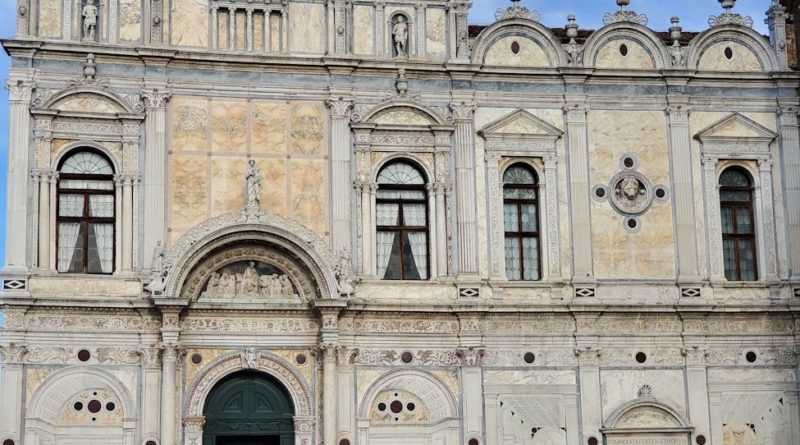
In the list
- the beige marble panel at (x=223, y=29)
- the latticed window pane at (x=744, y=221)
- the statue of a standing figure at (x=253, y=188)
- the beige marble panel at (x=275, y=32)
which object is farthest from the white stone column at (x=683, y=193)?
the beige marble panel at (x=223, y=29)

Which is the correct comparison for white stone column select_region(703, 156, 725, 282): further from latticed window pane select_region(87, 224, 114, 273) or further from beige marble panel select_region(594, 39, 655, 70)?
latticed window pane select_region(87, 224, 114, 273)

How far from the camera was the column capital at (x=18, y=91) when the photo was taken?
81.4 feet

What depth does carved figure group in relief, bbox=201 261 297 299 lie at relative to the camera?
82.6 ft

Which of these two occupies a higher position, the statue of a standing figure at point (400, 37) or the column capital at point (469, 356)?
the statue of a standing figure at point (400, 37)

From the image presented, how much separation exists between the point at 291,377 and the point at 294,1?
23.0ft

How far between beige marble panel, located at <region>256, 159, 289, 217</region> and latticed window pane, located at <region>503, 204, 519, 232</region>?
417 centimetres

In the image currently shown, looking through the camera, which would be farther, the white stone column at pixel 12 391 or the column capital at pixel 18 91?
the column capital at pixel 18 91

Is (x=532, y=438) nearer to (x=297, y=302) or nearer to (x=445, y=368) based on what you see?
(x=445, y=368)

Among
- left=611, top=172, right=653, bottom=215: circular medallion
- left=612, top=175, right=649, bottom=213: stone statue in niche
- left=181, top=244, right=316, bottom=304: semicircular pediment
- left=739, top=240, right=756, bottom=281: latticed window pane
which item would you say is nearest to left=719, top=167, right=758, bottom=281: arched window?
left=739, top=240, right=756, bottom=281: latticed window pane

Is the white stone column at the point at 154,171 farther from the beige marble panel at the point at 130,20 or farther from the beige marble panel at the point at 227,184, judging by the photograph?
the beige marble panel at the point at 130,20

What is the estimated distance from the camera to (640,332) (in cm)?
2617

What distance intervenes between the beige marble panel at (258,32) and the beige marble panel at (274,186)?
219cm

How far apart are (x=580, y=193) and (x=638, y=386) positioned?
Result: 3763 mm

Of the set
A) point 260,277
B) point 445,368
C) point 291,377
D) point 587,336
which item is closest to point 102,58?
point 260,277
